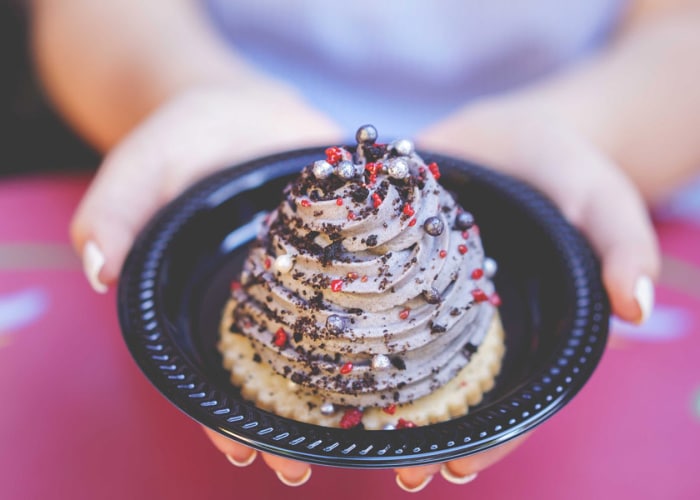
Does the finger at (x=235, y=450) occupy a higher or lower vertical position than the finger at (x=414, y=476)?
lower

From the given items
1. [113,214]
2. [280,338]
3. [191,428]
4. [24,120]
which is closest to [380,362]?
[280,338]

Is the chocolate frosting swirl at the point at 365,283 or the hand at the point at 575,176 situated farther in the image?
the hand at the point at 575,176

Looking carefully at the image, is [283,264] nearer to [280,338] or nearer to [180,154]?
[280,338]

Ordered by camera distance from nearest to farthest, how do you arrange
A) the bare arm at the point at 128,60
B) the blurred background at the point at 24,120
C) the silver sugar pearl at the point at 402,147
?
the silver sugar pearl at the point at 402,147
the bare arm at the point at 128,60
the blurred background at the point at 24,120

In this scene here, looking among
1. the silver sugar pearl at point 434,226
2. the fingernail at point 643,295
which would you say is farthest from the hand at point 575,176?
the silver sugar pearl at point 434,226

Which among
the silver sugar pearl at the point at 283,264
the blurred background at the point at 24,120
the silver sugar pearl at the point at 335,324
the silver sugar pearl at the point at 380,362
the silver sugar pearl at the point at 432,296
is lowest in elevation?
the blurred background at the point at 24,120

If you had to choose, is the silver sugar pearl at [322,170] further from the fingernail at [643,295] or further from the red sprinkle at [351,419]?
the fingernail at [643,295]

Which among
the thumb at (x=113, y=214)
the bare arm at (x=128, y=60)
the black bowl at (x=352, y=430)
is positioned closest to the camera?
the black bowl at (x=352, y=430)
